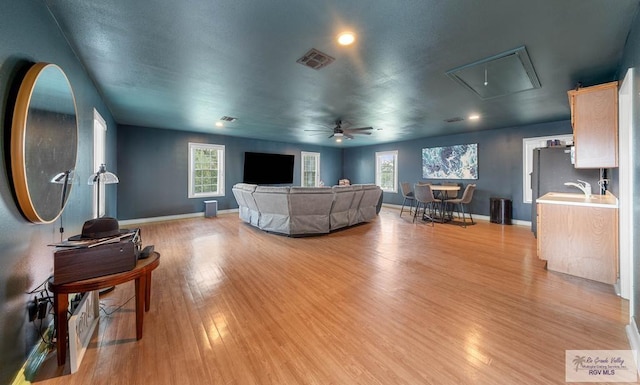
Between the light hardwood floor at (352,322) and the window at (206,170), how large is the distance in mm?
4000

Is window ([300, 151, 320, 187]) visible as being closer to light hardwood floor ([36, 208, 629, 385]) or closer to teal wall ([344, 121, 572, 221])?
teal wall ([344, 121, 572, 221])

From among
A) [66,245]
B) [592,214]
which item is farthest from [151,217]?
[592,214]

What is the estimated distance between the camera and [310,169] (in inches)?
392

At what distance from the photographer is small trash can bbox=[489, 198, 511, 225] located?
20.0ft

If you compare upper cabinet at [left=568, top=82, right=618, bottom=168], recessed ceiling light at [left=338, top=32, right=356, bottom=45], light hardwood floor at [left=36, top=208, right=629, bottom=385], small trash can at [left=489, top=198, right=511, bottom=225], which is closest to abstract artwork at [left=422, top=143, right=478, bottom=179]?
small trash can at [left=489, top=198, right=511, bottom=225]

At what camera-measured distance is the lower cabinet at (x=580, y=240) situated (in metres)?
2.62

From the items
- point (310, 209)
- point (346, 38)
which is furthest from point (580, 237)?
point (310, 209)

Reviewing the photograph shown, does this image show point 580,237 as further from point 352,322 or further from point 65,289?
point 65,289

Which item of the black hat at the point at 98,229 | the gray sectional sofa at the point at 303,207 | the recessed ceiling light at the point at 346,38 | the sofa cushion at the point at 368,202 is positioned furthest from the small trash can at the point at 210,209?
the recessed ceiling light at the point at 346,38

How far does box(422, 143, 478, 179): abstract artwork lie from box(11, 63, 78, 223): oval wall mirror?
26.4 ft

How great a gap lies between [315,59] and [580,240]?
3729 mm

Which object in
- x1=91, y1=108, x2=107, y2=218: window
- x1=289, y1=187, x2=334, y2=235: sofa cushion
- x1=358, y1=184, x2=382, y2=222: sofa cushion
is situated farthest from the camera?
x1=358, y1=184, x2=382, y2=222: sofa cushion

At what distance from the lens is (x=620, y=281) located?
2457mm

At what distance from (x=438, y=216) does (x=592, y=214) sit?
14.3 feet
